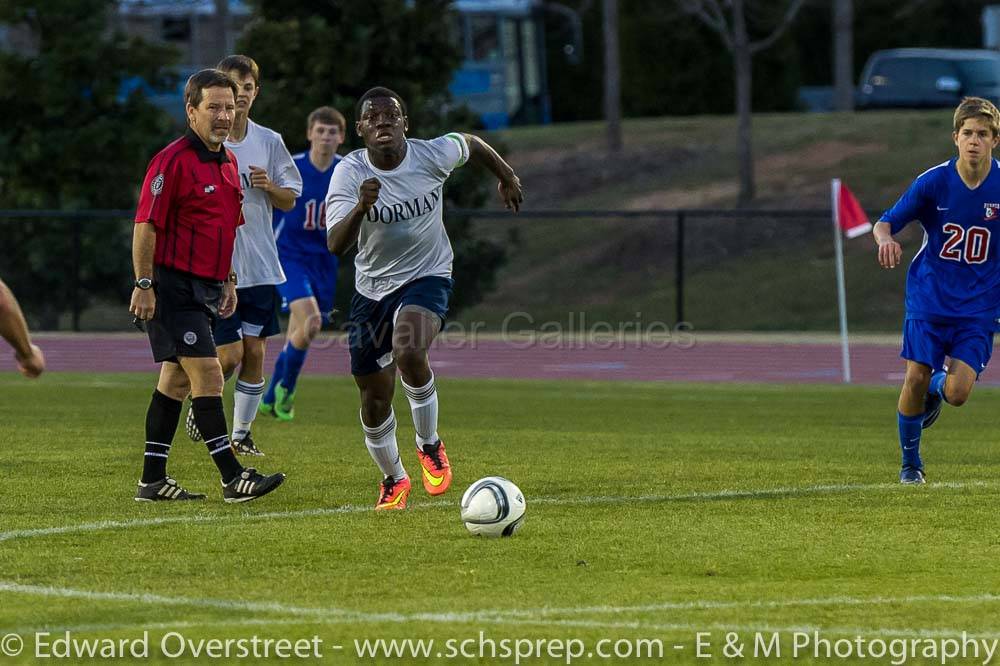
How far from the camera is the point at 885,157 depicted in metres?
39.0

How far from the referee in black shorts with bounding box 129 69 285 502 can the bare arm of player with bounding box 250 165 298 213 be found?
1.95m

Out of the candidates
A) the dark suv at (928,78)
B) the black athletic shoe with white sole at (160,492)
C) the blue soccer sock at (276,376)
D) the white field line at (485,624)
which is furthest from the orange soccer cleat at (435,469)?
the dark suv at (928,78)

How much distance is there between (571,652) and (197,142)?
433 centimetres

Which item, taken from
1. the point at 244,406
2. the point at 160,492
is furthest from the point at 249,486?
the point at 244,406

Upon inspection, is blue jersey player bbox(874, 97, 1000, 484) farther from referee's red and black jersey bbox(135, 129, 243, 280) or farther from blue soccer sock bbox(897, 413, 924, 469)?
referee's red and black jersey bbox(135, 129, 243, 280)

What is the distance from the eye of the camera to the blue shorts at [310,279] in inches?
547

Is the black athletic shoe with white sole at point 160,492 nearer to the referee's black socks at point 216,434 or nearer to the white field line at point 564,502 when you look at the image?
the referee's black socks at point 216,434

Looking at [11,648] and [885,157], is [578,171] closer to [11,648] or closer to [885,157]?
[885,157]

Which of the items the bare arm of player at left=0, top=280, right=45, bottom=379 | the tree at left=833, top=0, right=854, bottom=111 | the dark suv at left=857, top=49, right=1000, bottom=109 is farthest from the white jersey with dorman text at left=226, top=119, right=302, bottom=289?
the dark suv at left=857, top=49, right=1000, bottom=109

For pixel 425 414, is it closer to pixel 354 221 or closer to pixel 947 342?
pixel 354 221

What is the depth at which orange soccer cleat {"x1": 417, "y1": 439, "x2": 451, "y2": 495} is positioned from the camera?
30.9 feet

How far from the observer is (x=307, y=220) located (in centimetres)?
1396

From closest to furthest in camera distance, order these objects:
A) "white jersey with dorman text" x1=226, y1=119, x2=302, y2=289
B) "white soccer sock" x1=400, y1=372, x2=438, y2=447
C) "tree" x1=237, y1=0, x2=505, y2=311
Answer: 1. "white soccer sock" x1=400, y1=372, x2=438, y2=447
2. "white jersey with dorman text" x1=226, y1=119, x2=302, y2=289
3. "tree" x1=237, y1=0, x2=505, y2=311

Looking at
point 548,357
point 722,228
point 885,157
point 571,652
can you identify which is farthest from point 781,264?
point 571,652
